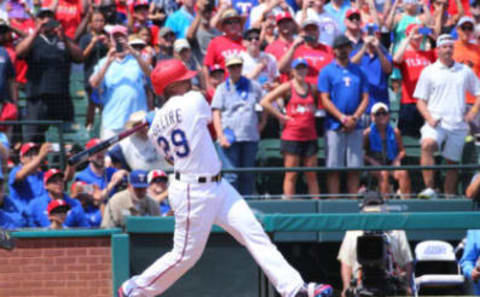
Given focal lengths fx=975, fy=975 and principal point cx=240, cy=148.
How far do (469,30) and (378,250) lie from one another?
5019mm

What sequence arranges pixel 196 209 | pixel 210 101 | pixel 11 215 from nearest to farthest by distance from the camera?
pixel 196 209 → pixel 11 215 → pixel 210 101

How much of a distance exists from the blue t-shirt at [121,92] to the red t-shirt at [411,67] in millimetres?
3092

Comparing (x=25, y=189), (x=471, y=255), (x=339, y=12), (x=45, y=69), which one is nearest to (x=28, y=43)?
(x=45, y=69)

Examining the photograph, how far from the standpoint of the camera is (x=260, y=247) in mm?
6473

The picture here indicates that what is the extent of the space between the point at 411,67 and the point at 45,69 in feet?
14.1

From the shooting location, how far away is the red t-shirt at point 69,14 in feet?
40.5

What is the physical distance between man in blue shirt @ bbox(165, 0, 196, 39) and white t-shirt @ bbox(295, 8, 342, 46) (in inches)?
54.7

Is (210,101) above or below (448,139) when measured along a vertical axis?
above

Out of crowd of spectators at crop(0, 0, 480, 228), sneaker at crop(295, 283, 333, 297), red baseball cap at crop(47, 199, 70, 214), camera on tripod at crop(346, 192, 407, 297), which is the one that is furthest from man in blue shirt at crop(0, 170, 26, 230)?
sneaker at crop(295, 283, 333, 297)

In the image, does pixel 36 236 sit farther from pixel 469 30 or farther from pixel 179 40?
pixel 469 30

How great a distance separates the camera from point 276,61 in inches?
451

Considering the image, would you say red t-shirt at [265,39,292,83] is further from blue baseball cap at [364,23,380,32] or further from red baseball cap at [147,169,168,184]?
red baseball cap at [147,169,168,184]

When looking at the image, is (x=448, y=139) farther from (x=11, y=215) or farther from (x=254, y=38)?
(x=11, y=215)

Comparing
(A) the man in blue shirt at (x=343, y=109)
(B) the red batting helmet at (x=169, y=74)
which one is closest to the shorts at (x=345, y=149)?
(A) the man in blue shirt at (x=343, y=109)
